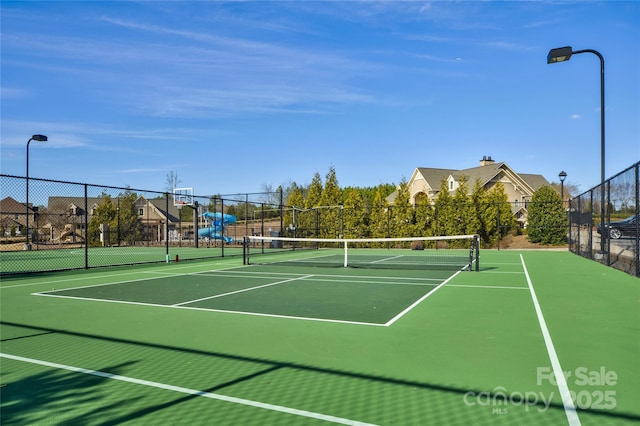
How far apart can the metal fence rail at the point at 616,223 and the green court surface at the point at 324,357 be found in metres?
2.90

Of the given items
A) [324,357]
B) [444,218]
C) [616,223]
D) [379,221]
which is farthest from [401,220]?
[324,357]

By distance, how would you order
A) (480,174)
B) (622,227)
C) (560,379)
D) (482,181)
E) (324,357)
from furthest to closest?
(480,174), (482,181), (622,227), (324,357), (560,379)

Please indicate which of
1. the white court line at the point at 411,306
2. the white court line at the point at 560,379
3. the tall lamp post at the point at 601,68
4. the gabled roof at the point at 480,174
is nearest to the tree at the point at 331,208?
the gabled roof at the point at 480,174

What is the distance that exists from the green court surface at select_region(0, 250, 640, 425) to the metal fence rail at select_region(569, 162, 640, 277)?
2905 millimetres

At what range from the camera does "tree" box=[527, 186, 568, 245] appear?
93.6ft

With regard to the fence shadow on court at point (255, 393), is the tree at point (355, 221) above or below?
above

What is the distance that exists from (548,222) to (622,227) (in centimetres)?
1700

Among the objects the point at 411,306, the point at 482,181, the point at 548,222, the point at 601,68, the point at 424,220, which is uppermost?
the point at 601,68

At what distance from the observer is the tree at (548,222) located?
1123 inches

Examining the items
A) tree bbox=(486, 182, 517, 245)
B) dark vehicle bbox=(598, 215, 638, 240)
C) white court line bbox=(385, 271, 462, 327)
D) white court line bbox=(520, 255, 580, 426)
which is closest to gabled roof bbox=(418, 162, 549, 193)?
tree bbox=(486, 182, 517, 245)

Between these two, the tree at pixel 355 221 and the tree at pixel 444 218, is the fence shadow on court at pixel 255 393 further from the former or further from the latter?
the tree at pixel 355 221

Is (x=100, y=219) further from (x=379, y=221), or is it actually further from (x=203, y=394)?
(x=203, y=394)

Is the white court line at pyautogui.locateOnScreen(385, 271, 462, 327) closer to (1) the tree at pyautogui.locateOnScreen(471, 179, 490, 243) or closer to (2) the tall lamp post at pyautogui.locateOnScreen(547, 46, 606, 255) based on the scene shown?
(2) the tall lamp post at pyautogui.locateOnScreen(547, 46, 606, 255)

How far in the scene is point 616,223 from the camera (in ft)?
43.8
